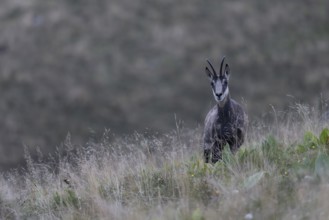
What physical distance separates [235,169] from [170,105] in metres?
14.8

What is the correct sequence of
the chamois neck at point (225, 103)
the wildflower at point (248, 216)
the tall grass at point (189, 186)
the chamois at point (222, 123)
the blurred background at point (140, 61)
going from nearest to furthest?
the wildflower at point (248, 216) < the tall grass at point (189, 186) < the chamois at point (222, 123) < the chamois neck at point (225, 103) < the blurred background at point (140, 61)

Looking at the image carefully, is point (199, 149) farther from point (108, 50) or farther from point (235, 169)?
point (108, 50)

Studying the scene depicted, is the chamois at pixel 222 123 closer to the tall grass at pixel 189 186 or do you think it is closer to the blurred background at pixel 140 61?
the tall grass at pixel 189 186

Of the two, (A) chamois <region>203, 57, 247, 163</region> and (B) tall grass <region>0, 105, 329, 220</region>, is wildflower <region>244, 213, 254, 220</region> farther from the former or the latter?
(A) chamois <region>203, 57, 247, 163</region>

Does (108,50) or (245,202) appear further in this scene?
(108,50)

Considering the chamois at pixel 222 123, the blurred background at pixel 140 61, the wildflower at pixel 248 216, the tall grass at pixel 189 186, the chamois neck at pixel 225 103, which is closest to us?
the wildflower at pixel 248 216

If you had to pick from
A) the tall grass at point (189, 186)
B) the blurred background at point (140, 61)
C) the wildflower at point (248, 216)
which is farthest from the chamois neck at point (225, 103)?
the blurred background at point (140, 61)

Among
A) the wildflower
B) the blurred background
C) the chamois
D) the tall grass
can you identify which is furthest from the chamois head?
the blurred background

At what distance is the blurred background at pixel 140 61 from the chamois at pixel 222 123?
9.46m

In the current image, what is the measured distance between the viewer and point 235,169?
25.7 feet

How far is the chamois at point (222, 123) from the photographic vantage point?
10.2 meters

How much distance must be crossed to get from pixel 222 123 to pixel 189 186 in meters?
2.95

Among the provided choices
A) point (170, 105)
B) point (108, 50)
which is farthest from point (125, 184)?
point (108, 50)

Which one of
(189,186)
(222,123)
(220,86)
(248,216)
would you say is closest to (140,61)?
(222,123)
